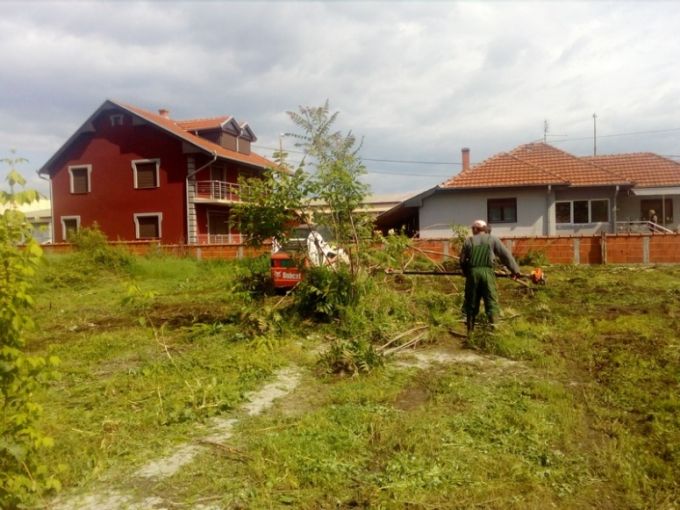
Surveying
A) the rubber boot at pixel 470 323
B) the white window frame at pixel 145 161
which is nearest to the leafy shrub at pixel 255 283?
the rubber boot at pixel 470 323

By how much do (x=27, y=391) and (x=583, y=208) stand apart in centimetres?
2365

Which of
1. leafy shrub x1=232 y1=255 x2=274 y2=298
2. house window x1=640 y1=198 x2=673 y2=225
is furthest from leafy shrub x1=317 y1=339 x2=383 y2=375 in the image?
house window x1=640 y1=198 x2=673 y2=225

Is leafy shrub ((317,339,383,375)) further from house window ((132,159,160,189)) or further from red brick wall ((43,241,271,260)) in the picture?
house window ((132,159,160,189))

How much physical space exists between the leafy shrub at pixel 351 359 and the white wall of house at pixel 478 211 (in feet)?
53.8

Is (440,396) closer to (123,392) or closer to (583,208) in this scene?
(123,392)

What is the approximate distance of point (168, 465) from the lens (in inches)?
153

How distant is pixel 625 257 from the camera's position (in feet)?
56.2

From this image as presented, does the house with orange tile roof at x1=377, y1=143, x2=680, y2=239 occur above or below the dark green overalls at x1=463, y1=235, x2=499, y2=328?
above

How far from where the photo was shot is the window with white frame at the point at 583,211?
22766 millimetres

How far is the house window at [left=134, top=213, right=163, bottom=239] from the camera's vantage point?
27422 millimetres

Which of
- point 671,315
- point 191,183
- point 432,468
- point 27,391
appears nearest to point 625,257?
point 671,315

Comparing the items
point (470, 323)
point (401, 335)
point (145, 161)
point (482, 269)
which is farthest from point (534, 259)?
point (145, 161)

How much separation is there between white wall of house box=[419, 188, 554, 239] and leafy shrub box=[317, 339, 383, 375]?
1640 cm

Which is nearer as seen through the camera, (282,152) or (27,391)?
(27,391)
